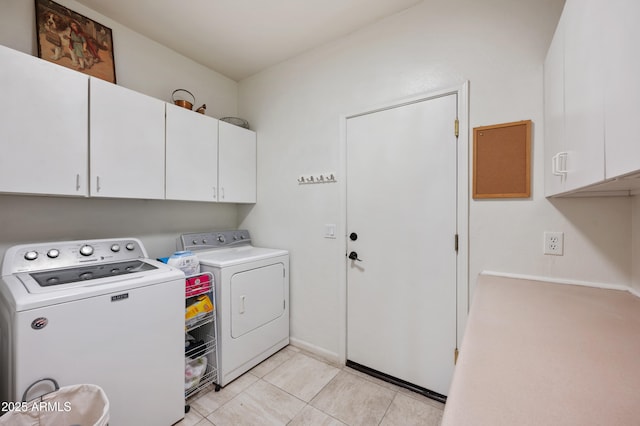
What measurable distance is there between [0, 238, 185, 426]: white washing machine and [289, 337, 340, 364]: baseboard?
109 cm

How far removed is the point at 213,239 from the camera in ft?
8.20

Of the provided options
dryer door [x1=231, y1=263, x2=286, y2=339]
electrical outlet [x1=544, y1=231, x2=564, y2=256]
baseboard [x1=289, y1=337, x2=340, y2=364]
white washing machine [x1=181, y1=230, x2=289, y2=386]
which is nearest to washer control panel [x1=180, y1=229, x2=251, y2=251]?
white washing machine [x1=181, y1=230, x2=289, y2=386]

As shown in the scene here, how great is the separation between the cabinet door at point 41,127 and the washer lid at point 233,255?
2.96 feet

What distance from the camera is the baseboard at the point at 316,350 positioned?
2260 millimetres

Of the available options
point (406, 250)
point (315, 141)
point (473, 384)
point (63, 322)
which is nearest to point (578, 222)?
point (406, 250)

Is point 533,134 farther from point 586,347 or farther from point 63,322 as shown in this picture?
point 63,322

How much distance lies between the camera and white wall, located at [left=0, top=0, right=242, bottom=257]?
165 cm

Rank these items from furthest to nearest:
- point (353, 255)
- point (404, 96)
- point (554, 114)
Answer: point (353, 255) < point (404, 96) < point (554, 114)

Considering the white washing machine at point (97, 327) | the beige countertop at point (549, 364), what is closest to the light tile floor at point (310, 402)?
the white washing machine at point (97, 327)

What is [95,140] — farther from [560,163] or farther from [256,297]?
[560,163]

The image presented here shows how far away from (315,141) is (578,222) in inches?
73.4

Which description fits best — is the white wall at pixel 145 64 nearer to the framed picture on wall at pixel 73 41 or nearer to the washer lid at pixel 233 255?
the framed picture on wall at pixel 73 41

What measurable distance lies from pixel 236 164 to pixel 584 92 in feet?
7.93

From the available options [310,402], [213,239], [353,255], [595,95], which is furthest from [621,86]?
[213,239]
